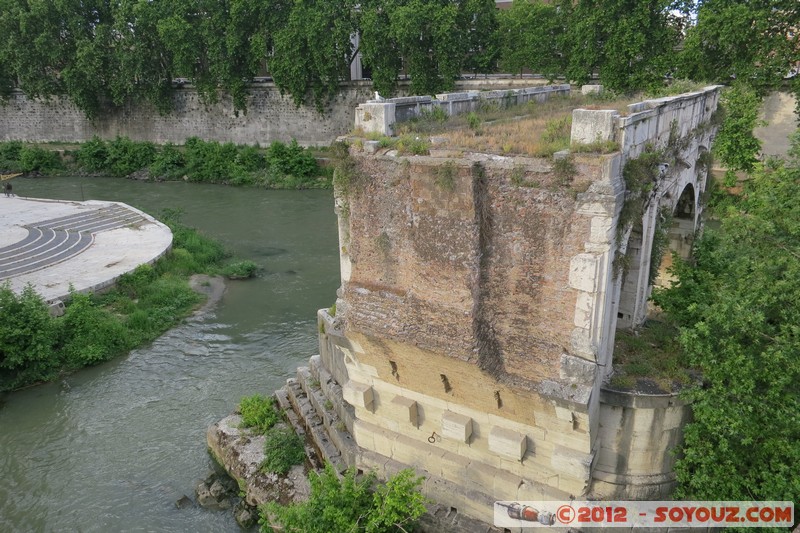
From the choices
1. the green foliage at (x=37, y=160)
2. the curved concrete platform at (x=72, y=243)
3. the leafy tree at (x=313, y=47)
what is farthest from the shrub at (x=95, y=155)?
the leafy tree at (x=313, y=47)

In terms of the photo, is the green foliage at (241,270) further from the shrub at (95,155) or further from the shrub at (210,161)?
the shrub at (95,155)

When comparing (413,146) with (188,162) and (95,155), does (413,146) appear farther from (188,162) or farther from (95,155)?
(95,155)

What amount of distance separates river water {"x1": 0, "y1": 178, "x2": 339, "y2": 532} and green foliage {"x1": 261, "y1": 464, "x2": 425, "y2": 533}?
2.11m

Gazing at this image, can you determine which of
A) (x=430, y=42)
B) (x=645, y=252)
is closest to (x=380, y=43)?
(x=430, y=42)

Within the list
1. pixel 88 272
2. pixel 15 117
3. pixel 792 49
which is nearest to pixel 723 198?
pixel 792 49

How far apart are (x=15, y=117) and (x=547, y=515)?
3796 cm

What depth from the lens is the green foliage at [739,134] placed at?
54.0 feet

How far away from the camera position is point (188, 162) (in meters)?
28.7

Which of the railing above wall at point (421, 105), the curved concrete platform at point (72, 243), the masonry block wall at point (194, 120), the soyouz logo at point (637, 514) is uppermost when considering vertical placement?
the railing above wall at point (421, 105)

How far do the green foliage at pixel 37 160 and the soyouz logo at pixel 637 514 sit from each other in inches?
1232

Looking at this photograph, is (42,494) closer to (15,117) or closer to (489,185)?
Result: (489,185)

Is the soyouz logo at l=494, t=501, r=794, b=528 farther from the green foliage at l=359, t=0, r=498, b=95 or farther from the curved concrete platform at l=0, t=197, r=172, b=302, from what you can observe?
the green foliage at l=359, t=0, r=498, b=95

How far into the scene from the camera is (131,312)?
1359 cm

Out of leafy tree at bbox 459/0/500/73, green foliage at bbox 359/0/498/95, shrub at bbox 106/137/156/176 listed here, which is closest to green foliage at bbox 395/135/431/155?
green foliage at bbox 359/0/498/95
